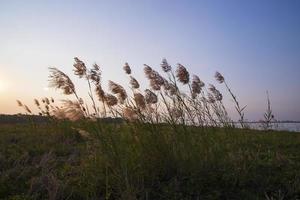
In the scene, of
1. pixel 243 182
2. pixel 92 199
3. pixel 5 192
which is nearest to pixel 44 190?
pixel 5 192

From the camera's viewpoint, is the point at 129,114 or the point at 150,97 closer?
the point at 129,114

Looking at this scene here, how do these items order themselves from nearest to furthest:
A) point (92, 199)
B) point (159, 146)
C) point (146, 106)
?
point (92, 199) → point (159, 146) → point (146, 106)

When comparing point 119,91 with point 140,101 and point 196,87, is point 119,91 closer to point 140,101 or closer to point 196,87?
point 140,101

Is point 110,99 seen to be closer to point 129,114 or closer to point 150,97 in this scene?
point 129,114

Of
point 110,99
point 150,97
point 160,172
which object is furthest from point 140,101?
point 160,172

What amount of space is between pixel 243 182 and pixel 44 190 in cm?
254

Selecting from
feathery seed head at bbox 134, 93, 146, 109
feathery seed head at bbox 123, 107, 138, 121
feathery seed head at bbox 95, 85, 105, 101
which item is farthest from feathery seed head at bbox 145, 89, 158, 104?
feathery seed head at bbox 95, 85, 105, 101

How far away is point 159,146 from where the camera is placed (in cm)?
517

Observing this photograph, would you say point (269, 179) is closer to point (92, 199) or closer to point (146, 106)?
point (146, 106)

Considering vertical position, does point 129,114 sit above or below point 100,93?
below

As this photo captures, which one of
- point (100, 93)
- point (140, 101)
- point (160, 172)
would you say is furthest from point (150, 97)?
point (160, 172)

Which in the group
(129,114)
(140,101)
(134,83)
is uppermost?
(134,83)

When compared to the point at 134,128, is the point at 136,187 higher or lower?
lower

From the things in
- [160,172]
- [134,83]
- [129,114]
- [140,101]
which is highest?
[134,83]
